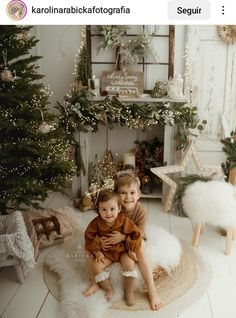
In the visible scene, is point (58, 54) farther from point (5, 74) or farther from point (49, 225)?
point (49, 225)

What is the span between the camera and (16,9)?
972 millimetres

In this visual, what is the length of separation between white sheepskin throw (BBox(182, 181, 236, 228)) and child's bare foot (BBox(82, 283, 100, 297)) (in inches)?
20.1

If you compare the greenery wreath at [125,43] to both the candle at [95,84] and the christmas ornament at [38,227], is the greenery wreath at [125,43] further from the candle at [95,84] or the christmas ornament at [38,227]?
the christmas ornament at [38,227]

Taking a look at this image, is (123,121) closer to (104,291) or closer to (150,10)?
(104,291)

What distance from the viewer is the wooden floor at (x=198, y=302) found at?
50.9 inches

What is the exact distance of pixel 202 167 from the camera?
2.01 meters

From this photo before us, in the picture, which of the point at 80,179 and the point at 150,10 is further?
the point at 80,179

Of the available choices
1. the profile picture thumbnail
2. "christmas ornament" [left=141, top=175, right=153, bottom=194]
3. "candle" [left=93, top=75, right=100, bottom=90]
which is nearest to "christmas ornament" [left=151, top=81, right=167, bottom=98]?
"candle" [left=93, top=75, right=100, bottom=90]

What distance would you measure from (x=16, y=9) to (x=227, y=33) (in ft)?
4.64

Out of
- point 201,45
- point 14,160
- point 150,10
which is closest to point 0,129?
point 14,160

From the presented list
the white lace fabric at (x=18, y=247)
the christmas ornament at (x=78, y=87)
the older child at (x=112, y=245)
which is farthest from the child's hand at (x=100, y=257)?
the christmas ornament at (x=78, y=87)

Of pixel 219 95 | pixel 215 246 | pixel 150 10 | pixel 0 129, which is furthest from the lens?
pixel 219 95

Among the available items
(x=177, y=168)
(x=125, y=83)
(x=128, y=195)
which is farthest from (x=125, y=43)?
(x=128, y=195)

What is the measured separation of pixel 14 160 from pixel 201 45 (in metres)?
1.19
